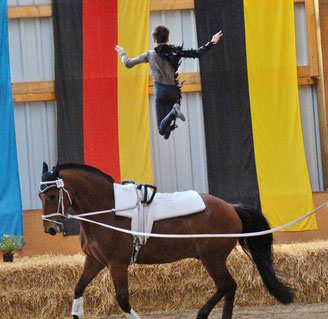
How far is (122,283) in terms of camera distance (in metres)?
5.45

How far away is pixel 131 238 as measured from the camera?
558 centimetres

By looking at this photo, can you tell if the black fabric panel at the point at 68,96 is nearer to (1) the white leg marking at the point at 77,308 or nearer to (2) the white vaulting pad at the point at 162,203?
(2) the white vaulting pad at the point at 162,203


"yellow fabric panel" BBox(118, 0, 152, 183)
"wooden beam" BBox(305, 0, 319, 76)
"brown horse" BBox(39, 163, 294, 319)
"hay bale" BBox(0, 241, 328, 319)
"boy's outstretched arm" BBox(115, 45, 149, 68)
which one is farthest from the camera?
"wooden beam" BBox(305, 0, 319, 76)

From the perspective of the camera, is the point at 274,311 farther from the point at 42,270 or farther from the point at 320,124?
the point at 320,124

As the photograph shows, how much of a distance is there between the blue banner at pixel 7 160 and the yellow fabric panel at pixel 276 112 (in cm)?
303

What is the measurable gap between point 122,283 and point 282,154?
13.2ft

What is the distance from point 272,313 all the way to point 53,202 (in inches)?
99.4

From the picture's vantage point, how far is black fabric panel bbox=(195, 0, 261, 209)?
891 centimetres

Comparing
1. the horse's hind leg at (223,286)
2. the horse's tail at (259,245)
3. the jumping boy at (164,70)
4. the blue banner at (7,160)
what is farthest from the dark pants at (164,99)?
the blue banner at (7,160)

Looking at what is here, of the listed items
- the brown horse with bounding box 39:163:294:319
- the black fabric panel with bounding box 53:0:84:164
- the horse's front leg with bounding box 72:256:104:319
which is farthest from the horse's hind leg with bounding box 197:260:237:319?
the black fabric panel with bounding box 53:0:84:164

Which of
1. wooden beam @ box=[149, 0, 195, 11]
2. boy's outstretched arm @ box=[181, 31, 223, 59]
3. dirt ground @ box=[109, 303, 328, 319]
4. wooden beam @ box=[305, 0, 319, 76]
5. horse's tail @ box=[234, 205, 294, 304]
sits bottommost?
dirt ground @ box=[109, 303, 328, 319]

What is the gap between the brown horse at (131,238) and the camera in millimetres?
5434

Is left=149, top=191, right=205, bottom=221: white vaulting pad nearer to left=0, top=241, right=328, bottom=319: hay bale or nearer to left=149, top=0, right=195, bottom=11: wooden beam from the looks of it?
left=0, top=241, right=328, bottom=319: hay bale

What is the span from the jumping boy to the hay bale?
158 cm
